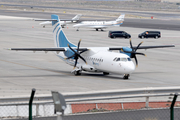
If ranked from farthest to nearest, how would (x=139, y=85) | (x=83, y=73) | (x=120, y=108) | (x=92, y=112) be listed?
(x=83, y=73) < (x=139, y=85) < (x=120, y=108) < (x=92, y=112)

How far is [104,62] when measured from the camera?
29.5m

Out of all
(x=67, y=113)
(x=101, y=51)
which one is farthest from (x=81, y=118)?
(x=101, y=51)

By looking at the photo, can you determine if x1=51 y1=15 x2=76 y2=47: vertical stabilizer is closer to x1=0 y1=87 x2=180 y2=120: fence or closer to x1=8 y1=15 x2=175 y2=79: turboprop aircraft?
x1=8 y1=15 x2=175 y2=79: turboprop aircraft

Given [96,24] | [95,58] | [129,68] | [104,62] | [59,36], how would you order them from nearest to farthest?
[129,68]
[104,62]
[95,58]
[59,36]
[96,24]

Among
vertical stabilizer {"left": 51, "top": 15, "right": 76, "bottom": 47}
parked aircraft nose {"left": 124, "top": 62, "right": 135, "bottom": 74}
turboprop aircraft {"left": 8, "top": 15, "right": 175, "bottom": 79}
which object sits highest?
vertical stabilizer {"left": 51, "top": 15, "right": 76, "bottom": 47}

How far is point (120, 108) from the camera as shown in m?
15.6

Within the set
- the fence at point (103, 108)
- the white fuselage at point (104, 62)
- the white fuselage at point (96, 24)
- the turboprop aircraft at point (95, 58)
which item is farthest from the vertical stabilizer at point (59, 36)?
the white fuselage at point (96, 24)

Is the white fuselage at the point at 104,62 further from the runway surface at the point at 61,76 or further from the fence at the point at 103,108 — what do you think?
the fence at the point at 103,108

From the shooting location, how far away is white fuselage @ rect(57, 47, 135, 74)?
28.3 m

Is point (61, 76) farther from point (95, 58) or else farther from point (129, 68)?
point (129, 68)

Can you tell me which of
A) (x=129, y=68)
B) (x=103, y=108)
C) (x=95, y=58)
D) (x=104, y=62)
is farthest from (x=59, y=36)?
(x=103, y=108)

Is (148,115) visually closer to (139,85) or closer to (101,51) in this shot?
(139,85)

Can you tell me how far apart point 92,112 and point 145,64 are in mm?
25179

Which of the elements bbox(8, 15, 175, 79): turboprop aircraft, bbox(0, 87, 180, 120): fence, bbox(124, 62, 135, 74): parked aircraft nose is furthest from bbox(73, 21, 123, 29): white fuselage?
bbox(0, 87, 180, 120): fence
